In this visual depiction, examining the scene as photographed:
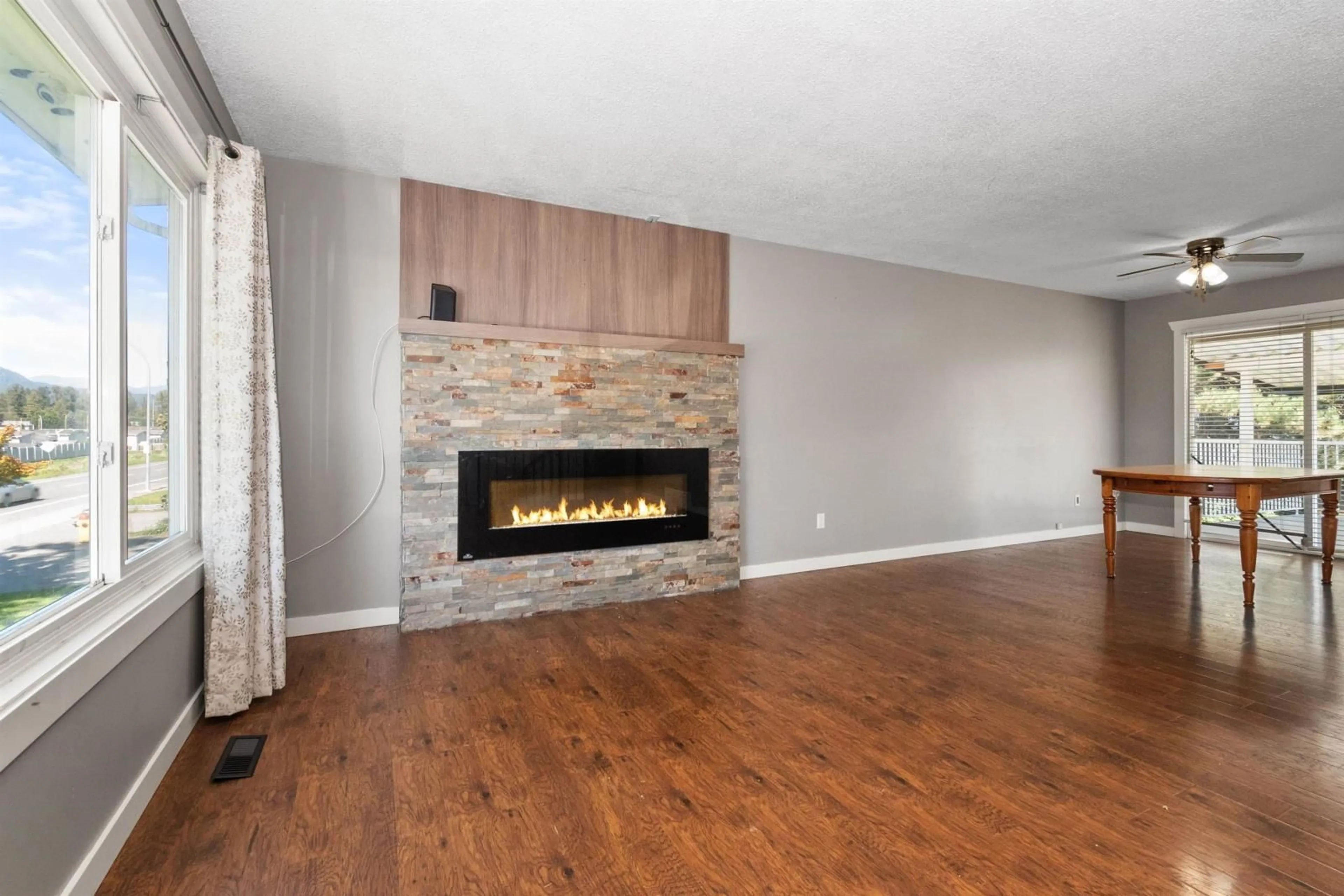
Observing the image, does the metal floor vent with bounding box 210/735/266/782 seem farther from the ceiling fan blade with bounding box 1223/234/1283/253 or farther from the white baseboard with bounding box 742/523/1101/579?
the ceiling fan blade with bounding box 1223/234/1283/253

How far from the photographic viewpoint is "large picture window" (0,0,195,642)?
52.9 inches

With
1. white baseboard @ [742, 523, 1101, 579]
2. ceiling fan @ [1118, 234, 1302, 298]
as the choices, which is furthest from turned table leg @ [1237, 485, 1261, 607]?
white baseboard @ [742, 523, 1101, 579]

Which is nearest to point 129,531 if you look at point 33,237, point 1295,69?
point 33,237

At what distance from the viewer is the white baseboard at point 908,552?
15.6 ft

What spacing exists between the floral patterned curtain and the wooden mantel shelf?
1.03 meters

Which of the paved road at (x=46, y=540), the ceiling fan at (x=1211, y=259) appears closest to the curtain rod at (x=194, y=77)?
the paved road at (x=46, y=540)

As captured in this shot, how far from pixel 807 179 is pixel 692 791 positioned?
10.1ft

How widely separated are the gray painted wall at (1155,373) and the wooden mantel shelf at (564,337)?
4.91 metres

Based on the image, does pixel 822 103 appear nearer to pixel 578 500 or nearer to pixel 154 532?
pixel 578 500

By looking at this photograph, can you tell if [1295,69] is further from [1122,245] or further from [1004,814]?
[1004,814]

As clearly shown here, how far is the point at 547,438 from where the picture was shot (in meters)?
3.82

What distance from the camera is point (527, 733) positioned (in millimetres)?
2264

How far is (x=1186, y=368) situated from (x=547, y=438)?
646cm

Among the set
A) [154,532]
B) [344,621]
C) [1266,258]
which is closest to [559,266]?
[344,621]
